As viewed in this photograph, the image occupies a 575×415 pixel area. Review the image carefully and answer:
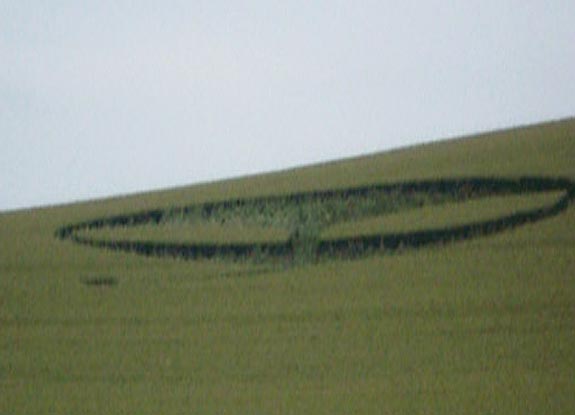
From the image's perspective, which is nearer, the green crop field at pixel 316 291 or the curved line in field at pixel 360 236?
the green crop field at pixel 316 291

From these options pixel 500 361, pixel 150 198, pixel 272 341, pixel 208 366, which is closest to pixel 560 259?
pixel 500 361

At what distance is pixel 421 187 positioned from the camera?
9.36 feet

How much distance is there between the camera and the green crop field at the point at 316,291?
5.02 ft

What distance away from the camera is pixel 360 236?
2455 mm

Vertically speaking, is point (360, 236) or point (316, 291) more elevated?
point (360, 236)

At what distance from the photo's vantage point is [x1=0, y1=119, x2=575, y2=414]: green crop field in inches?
60.3

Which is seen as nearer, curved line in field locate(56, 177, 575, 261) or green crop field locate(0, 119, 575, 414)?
green crop field locate(0, 119, 575, 414)

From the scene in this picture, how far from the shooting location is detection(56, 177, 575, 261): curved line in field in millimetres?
2359

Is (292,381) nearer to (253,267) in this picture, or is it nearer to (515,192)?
(253,267)

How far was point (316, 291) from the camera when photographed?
6.76 feet

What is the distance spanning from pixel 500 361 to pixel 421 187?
1356 millimetres

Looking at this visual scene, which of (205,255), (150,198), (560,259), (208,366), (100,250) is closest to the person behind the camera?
(208,366)

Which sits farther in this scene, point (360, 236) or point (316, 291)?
point (360, 236)

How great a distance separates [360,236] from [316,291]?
44 cm
